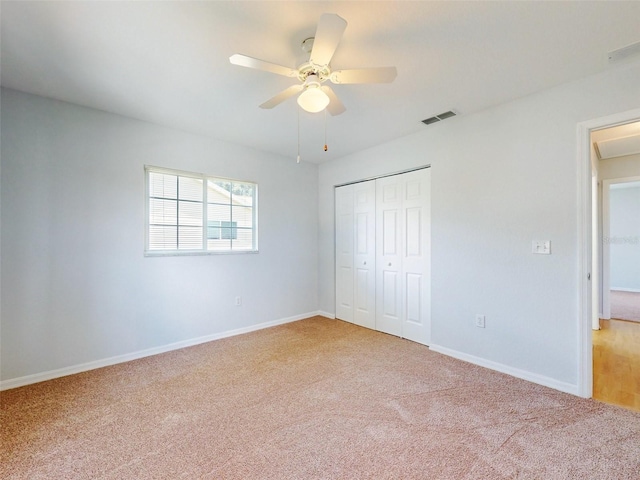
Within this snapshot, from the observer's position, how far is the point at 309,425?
6.08 feet

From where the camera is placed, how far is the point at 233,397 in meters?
2.20

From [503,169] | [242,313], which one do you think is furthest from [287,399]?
[503,169]

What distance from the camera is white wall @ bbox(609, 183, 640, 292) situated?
14.4 feet

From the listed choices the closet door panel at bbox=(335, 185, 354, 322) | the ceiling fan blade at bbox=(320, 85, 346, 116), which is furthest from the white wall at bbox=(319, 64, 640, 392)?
the closet door panel at bbox=(335, 185, 354, 322)

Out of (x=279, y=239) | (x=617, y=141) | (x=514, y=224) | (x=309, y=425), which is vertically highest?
(x=617, y=141)

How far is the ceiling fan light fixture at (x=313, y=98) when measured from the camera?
1687 millimetres

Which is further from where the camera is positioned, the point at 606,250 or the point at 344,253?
the point at 344,253

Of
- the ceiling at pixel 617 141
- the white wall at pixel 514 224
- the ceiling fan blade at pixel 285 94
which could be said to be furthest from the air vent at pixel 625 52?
the ceiling fan blade at pixel 285 94

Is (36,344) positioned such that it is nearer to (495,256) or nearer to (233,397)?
(233,397)

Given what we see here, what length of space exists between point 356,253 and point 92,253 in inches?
119

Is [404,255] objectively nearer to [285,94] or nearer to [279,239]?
[279,239]

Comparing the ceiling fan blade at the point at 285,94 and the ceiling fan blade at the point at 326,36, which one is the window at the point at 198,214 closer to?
the ceiling fan blade at the point at 285,94

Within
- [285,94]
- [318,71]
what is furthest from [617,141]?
[285,94]

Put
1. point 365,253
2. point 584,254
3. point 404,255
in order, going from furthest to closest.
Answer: point 365,253
point 404,255
point 584,254
